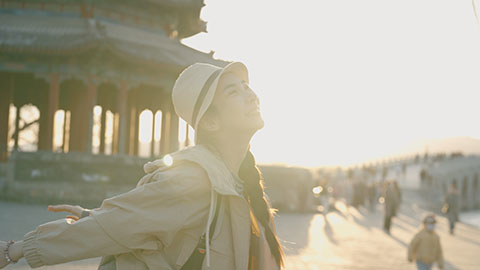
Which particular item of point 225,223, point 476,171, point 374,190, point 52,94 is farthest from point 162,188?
point 476,171

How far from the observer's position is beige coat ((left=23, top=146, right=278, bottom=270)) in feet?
7.07

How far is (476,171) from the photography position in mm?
63281

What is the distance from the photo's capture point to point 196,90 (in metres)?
2.50

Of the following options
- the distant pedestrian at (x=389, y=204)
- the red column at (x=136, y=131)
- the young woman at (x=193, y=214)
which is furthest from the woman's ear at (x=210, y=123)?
the red column at (x=136, y=131)

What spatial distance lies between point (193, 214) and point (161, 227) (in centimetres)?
15

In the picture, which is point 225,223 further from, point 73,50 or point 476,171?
point 476,171

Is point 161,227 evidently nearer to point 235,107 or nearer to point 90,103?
point 235,107

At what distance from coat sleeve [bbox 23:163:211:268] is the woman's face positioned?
1.05 feet

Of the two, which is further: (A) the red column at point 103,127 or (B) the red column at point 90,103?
(A) the red column at point 103,127

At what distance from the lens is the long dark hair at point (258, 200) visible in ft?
8.38

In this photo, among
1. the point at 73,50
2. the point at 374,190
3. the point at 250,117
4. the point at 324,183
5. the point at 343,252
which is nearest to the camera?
the point at 250,117

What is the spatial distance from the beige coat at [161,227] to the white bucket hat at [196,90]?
0.21 m

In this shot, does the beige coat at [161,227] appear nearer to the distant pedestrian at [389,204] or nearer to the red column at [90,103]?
the distant pedestrian at [389,204]

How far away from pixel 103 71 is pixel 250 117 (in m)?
17.4
